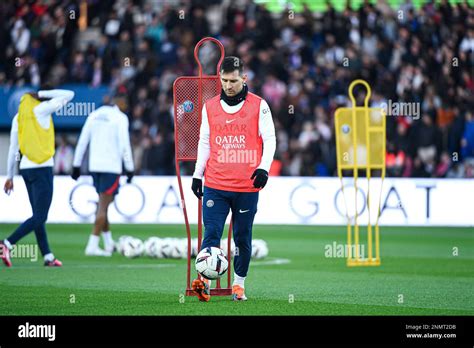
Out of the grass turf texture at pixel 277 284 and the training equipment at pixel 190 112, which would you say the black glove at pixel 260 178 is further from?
the grass turf texture at pixel 277 284

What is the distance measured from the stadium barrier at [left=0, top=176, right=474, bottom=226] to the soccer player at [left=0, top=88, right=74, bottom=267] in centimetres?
842

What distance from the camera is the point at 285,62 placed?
30.8 metres

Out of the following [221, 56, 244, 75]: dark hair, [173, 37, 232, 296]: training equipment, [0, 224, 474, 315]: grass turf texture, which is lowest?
[0, 224, 474, 315]: grass turf texture

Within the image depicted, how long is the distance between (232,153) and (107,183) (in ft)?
23.3

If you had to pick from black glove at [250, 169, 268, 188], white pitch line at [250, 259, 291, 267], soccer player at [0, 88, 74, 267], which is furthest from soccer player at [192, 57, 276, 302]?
white pitch line at [250, 259, 291, 267]

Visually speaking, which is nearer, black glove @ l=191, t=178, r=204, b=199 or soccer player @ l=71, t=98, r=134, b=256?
black glove @ l=191, t=178, r=204, b=199

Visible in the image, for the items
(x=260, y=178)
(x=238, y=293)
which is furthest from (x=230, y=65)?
(x=238, y=293)

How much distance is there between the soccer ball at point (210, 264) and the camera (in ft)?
38.9

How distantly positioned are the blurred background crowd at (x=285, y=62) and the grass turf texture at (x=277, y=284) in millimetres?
6206

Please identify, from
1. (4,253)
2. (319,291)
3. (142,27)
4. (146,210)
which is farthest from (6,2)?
(319,291)

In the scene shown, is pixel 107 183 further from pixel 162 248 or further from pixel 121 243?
pixel 162 248

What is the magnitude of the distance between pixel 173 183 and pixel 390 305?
13171mm

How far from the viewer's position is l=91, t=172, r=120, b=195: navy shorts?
62.2 feet

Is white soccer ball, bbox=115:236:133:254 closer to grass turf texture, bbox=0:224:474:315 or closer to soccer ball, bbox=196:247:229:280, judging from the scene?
grass turf texture, bbox=0:224:474:315
